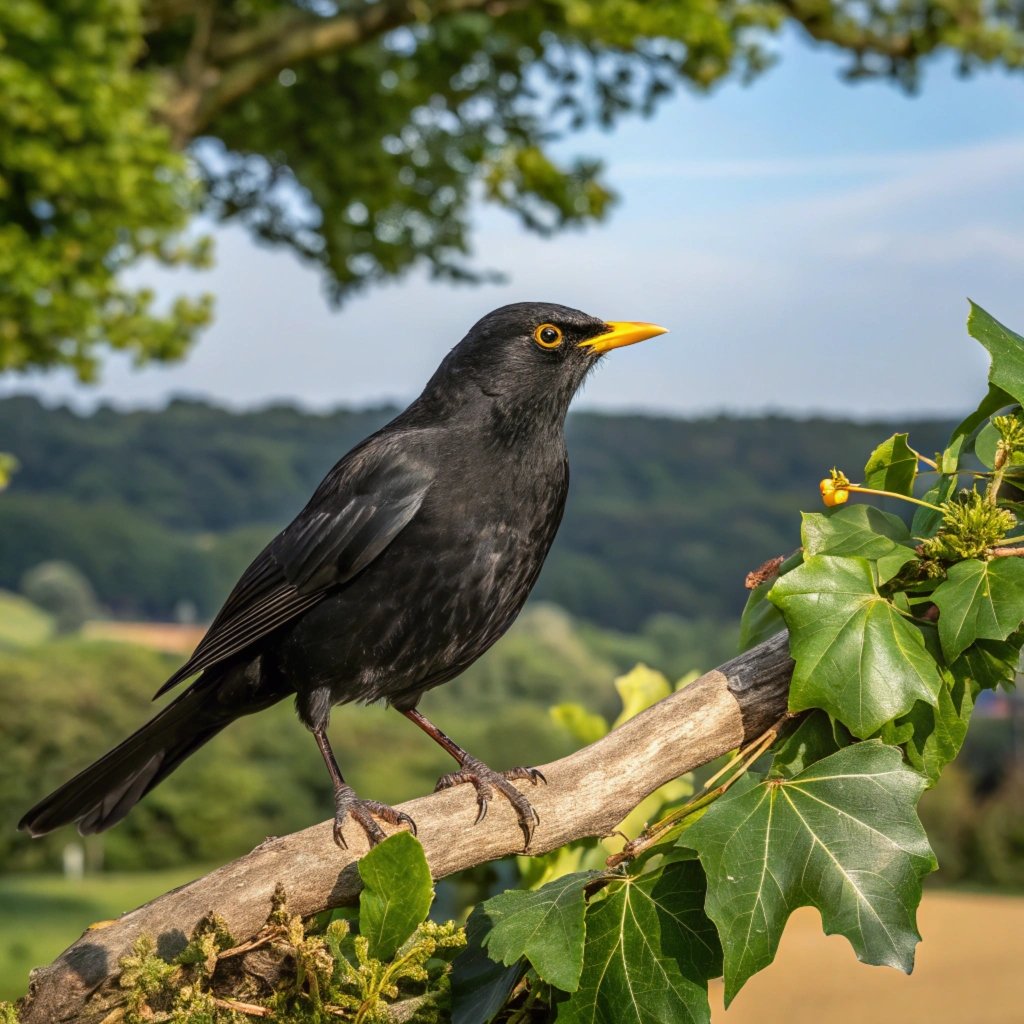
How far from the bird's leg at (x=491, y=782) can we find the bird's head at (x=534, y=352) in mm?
794

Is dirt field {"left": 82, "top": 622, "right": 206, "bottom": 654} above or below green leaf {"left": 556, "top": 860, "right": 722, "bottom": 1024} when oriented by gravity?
below

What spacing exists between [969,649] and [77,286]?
788 centimetres

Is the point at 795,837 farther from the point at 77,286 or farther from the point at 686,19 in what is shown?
the point at 686,19

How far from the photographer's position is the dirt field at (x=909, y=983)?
941 cm

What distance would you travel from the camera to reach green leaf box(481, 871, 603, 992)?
1482 mm

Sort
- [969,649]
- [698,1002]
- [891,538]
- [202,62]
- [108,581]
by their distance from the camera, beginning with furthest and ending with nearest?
[108,581]
[202,62]
[891,538]
[969,649]
[698,1002]

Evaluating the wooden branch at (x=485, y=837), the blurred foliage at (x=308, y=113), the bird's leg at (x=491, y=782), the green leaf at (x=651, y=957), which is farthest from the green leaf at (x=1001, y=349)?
the blurred foliage at (x=308, y=113)

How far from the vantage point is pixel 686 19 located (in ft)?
30.0

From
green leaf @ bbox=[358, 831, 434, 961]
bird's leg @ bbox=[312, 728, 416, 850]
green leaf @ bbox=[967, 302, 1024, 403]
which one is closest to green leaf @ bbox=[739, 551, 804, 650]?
green leaf @ bbox=[967, 302, 1024, 403]

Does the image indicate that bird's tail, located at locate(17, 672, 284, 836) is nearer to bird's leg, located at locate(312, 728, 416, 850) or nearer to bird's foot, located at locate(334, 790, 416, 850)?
bird's leg, located at locate(312, 728, 416, 850)

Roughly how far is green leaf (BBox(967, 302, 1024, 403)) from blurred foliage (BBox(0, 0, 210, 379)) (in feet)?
22.7

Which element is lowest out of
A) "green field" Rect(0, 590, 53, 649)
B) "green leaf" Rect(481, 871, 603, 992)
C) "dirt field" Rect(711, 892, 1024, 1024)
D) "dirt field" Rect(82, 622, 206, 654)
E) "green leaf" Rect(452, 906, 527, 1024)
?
"dirt field" Rect(711, 892, 1024, 1024)

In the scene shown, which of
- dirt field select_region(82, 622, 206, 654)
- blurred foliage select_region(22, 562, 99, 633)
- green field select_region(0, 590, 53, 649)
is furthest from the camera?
blurred foliage select_region(22, 562, 99, 633)

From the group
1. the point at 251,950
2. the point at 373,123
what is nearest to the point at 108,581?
the point at 373,123
